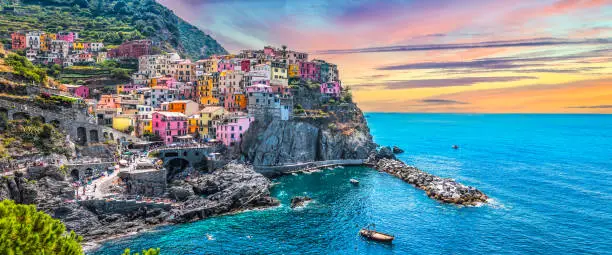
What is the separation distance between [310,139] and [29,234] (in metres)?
73.3

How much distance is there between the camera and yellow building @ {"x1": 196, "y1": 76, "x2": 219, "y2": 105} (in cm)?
10031

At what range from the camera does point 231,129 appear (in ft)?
271

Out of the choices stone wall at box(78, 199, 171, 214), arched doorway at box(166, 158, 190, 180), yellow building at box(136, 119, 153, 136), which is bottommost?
stone wall at box(78, 199, 171, 214)

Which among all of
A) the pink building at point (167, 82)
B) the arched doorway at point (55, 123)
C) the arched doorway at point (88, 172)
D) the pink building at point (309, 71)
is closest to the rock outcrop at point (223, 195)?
the arched doorway at point (88, 172)

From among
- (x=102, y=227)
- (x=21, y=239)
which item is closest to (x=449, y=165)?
(x=102, y=227)

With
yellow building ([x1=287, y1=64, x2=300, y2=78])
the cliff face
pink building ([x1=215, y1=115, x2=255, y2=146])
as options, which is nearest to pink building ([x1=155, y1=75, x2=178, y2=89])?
pink building ([x1=215, y1=115, x2=255, y2=146])

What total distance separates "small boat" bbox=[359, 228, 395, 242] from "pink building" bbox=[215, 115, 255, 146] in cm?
4274

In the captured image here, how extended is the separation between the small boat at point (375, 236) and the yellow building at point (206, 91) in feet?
206

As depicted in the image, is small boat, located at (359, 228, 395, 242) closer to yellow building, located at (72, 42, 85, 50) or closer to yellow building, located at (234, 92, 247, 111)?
yellow building, located at (234, 92, 247, 111)

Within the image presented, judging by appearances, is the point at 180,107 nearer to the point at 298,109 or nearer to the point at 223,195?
the point at 298,109

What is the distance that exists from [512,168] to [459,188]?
3725cm

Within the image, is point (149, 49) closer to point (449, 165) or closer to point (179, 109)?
point (179, 109)

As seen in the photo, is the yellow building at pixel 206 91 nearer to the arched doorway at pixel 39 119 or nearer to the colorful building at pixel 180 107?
the colorful building at pixel 180 107

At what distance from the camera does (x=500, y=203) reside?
2480 inches
